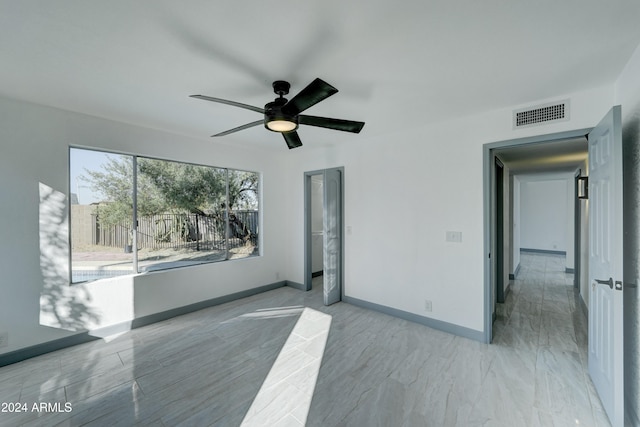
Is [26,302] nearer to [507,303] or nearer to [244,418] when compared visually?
[244,418]

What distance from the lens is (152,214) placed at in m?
3.64

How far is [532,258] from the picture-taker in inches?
318

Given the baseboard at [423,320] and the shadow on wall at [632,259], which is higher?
the shadow on wall at [632,259]

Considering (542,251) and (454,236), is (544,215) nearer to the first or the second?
(542,251)

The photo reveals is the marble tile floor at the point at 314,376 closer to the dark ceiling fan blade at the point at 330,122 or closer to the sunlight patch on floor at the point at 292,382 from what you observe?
the sunlight patch on floor at the point at 292,382

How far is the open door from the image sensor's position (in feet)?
13.9

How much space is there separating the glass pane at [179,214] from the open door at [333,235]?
1.73 metres

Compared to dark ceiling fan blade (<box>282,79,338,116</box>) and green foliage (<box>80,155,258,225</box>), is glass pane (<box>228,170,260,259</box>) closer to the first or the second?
green foliage (<box>80,155,258,225</box>)

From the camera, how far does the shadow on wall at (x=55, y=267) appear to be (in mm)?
2760

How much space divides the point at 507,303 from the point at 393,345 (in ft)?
8.32

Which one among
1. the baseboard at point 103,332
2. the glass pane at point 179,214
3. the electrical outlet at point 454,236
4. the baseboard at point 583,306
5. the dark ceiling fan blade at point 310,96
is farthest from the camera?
the baseboard at point 583,306

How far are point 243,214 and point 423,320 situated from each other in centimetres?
330

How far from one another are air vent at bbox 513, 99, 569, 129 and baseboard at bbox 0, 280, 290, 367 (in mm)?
4475

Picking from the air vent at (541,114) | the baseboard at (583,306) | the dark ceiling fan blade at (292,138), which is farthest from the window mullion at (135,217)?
the baseboard at (583,306)
